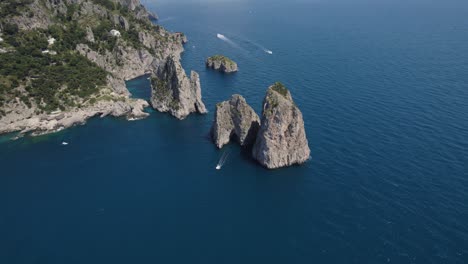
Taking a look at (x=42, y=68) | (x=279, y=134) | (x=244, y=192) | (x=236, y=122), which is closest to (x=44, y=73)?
(x=42, y=68)

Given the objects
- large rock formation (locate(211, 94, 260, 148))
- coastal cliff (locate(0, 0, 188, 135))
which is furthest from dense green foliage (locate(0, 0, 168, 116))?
large rock formation (locate(211, 94, 260, 148))

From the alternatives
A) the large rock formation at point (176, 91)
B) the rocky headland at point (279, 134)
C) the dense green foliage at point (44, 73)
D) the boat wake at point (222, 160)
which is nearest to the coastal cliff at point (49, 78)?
the dense green foliage at point (44, 73)

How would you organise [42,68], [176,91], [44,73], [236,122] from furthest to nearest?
[42,68] < [44,73] < [176,91] < [236,122]

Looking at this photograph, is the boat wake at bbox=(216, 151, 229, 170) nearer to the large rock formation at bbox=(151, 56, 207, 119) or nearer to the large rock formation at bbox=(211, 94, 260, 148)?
the large rock formation at bbox=(211, 94, 260, 148)

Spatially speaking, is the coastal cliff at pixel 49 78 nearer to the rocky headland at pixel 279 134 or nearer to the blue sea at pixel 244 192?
the blue sea at pixel 244 192

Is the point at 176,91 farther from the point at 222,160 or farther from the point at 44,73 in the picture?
the point at 44,73

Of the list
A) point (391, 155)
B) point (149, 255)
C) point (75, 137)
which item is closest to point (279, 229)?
point (149, 255)
